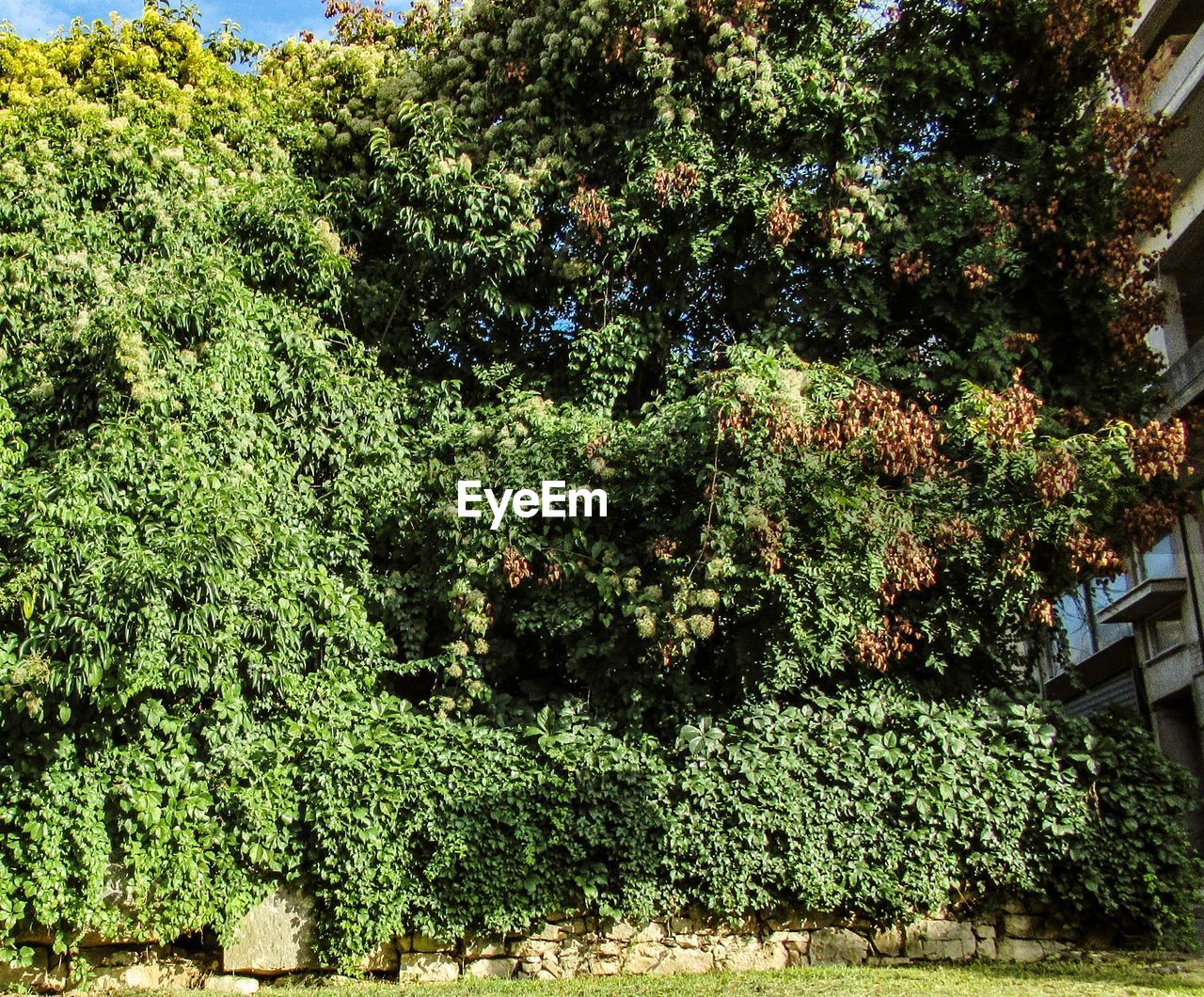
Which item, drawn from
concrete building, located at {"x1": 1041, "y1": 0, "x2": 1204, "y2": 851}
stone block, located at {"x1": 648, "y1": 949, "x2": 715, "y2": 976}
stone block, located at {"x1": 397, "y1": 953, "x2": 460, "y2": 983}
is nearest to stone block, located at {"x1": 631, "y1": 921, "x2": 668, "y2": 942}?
stone block, located at {"x1": 648, "y1": 949, "x2": 715, "y2": 976}

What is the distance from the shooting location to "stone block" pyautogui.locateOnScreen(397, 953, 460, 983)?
8641 mm

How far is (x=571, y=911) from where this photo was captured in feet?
Result: 29.1

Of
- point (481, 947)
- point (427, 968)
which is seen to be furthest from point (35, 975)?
point (481, 947)

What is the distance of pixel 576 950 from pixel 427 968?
4.06ft

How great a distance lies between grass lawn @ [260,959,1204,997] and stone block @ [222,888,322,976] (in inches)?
6.7

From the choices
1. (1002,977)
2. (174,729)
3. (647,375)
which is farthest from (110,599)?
(1002,977)

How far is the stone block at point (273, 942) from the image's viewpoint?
27.9 ft

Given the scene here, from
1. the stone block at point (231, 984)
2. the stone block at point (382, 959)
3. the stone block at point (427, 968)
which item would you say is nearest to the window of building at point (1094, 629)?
the stone block at point (427, 968)

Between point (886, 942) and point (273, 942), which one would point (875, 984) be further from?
point (273, 942)

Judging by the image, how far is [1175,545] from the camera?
48.2 feet

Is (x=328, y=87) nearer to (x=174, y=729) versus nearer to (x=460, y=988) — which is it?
(x=174, y=729)

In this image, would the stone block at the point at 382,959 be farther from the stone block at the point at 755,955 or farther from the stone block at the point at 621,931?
the stone block at the point at 755,955

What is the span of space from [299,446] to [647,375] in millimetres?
3948

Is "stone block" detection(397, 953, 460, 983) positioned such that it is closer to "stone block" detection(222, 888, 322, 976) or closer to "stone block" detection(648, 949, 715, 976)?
"stone block" detection(222, 888, 322, 976)
